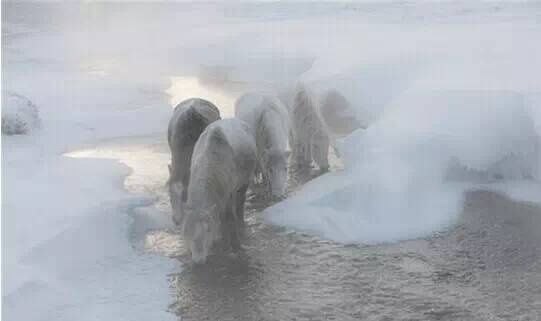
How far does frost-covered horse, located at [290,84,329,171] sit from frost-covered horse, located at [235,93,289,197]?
2.47ft

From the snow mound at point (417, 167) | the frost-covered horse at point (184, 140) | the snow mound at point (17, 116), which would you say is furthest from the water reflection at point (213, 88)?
the frost-covered horse at point (184, 140)

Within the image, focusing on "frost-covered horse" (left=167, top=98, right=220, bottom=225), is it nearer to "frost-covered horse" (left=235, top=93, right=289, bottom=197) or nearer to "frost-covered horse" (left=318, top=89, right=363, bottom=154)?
"frost-covered horse" (left=235, top=93, right=289, bottom=197)

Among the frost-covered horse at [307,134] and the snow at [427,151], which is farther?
the frost-covered horse at [307,134]

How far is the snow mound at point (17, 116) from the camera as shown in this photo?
12.7 meters

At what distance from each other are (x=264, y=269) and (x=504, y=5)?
24.4 m

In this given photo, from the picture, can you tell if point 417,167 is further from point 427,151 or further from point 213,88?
point 213,88

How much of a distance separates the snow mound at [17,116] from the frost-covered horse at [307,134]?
551 centimetres

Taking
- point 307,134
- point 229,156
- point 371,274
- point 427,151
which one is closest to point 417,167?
point 427,151

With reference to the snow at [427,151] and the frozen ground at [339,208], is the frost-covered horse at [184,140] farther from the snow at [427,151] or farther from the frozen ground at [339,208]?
the snow at [427,151]

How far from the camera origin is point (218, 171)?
7707 millimetres

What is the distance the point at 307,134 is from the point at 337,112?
11.2 feet

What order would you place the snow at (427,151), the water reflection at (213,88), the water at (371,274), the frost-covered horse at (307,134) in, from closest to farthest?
the water at (371,274)
the snow at (427,151)
the frost-covered horse at (307,134)
the water reflection at (213,88)

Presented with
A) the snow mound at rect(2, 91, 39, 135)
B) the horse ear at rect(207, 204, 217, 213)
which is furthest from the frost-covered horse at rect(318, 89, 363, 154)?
the horse ear at rect(207, 204, 217, 213)

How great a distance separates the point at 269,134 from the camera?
9.62 meters
